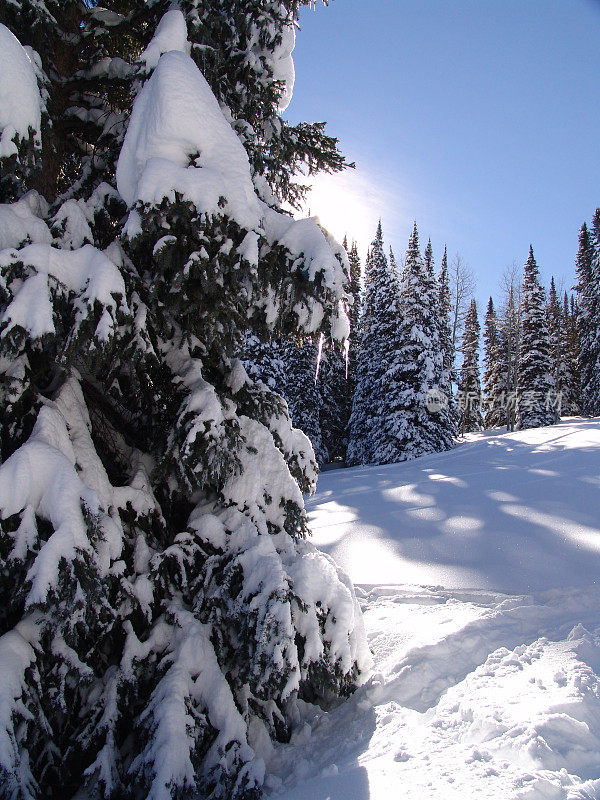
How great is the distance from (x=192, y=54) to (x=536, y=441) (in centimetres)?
1403

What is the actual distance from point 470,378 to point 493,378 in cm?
193

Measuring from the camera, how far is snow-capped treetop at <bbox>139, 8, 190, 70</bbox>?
3.12m

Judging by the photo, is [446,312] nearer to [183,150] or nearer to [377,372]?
[377,372]

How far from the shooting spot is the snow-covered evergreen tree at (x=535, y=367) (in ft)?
97.2

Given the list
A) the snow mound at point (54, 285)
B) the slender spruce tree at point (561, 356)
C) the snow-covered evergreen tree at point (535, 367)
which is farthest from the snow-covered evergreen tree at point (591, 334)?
the snow mound at point (54, 285)

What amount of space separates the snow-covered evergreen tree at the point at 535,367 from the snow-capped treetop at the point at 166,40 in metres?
30.8

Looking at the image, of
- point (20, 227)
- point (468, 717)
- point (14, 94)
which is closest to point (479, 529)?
point (468, 717)

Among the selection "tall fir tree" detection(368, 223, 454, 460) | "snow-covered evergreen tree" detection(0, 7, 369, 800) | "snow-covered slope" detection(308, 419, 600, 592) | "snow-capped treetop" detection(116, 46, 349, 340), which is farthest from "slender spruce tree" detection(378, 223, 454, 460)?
"snow-capped treetop" detection(116, 46, 349, 340)

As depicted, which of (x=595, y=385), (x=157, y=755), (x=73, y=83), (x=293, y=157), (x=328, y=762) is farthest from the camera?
(x=595, y=385)

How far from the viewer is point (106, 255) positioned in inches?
112

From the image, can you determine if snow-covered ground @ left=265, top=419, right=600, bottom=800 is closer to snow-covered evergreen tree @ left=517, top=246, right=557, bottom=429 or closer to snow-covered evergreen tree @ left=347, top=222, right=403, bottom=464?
snow-covered evergreen tree @ left=347, top=222, right=403, bottom=464

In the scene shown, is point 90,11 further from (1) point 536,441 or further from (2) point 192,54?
(1) point 536,441

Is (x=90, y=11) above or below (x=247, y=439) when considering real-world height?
above

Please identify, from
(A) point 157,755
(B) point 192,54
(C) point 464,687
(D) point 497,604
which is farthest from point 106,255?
(D) point 497,604
